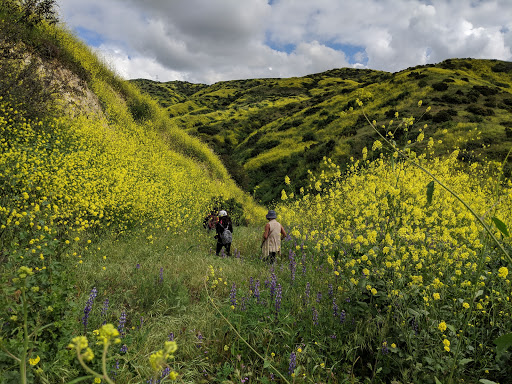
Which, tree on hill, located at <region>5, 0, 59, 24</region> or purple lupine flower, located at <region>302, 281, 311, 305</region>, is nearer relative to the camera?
purple lupine flower, located at <region>302, 281, 311, 305</region>

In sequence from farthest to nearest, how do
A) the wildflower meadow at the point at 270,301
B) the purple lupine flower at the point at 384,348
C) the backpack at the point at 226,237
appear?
the backpack at the point at 226,237
the purple lupine flower at the point at 384,348
the wildflower meadow at the point at 270,301

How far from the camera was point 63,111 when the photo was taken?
33.7 feet

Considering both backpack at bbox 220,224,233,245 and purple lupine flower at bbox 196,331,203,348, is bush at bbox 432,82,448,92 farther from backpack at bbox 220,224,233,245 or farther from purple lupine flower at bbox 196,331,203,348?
purple lupine flower at bbox 196,331,203,348

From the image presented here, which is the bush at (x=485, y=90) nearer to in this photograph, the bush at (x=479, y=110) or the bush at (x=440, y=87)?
the bush at (x=440, y=87)

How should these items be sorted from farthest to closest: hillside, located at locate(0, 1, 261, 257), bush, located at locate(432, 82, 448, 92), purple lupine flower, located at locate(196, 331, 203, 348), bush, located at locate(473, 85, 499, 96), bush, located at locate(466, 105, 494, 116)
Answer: bush, located at locate(432, 82, 448, 92) < bush, located at locate(473, 85, 499, 96) < bush, located at locate(466, 105, 494, 116) < hillside, located at locate(0, 1, 261, 257) < purple lupine flower, located at locate(196, 331, 203, 348)

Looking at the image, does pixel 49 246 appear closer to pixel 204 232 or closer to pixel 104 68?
pixel 204 232

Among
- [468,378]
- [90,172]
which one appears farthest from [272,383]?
[90,172]

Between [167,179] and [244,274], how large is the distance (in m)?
6.81

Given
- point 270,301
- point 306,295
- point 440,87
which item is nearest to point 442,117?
point 440,87

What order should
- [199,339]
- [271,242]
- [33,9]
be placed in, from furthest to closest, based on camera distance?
[33,9]
[271,242]
[199,339]

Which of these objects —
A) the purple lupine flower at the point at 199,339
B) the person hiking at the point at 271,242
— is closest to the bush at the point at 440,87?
the person hiking at the point at 271,242

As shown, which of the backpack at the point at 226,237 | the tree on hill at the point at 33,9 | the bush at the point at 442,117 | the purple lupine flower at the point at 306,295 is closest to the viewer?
the purple lupine flower at the point at 306,295

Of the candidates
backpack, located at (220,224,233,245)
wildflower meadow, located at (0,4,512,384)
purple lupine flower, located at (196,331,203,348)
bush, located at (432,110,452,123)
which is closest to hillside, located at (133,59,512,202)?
bush, located at (432,110,452,123)

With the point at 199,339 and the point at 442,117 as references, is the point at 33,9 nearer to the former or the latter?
the point at 199,339
